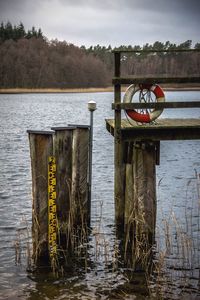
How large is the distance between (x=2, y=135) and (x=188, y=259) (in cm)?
2298

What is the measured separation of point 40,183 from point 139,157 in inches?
66.6

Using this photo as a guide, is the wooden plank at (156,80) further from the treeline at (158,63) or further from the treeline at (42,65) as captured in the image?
the treeline at (158,63)

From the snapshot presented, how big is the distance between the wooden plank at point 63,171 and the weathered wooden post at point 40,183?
628 millimetres

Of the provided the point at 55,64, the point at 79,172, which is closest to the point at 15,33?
the point at 55,64

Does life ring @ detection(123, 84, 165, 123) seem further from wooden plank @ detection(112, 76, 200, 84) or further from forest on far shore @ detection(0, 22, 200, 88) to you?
forest on far shore @ detection(0, 22, 200, 88)

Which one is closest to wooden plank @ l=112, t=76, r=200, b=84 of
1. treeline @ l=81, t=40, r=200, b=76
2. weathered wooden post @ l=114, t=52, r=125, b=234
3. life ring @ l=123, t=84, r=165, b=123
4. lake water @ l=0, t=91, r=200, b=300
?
weathered wooden post @ l=114, t=52, r=125, b=234

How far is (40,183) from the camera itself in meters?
7.84

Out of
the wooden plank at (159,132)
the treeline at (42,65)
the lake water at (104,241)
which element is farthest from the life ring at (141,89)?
the treeline at (42,65)

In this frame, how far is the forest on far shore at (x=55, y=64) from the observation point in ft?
372

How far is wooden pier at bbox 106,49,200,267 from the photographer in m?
8.65

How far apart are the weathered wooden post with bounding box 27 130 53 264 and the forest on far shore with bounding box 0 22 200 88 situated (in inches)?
3793

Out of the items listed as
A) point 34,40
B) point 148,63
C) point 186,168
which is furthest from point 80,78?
point 186,168

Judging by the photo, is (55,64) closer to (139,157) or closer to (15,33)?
(15,33)

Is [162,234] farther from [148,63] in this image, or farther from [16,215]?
[148,63]
